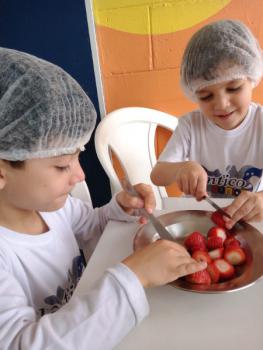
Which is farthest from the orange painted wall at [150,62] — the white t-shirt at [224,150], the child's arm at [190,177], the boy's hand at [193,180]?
the boy's hand at [193,180]

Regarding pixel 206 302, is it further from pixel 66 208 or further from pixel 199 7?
pixel 199 7

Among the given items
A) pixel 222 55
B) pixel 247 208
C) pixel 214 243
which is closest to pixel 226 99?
pixel 222 55

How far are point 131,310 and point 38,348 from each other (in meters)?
0.14

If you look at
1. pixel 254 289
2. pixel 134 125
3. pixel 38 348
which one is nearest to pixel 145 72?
pixel 134 125

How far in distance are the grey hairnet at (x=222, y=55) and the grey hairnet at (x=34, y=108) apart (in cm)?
43

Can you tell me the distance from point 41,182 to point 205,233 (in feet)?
1.19

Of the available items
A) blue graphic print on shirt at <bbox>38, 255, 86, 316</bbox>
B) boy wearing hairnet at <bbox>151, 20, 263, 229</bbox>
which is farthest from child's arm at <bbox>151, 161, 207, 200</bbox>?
blue graphic print on shirt at <bbox>38, 255, 86, 316</bbox>

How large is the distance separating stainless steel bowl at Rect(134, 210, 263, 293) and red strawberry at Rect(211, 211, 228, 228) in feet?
0.06

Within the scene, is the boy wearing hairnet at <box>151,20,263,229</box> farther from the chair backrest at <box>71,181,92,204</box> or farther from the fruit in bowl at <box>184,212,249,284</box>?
the chair backrest at <box>71,181,92,204</box>

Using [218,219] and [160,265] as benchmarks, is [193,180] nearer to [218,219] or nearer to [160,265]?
[218,219]

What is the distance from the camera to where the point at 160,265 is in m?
0.52

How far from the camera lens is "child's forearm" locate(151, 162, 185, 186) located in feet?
3.18

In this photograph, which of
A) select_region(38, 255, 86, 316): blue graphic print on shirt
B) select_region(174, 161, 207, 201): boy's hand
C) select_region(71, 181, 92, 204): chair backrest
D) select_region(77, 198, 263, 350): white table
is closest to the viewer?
select_region(77, 198, 263, 350): white table

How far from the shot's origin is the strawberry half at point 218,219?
0.68m
